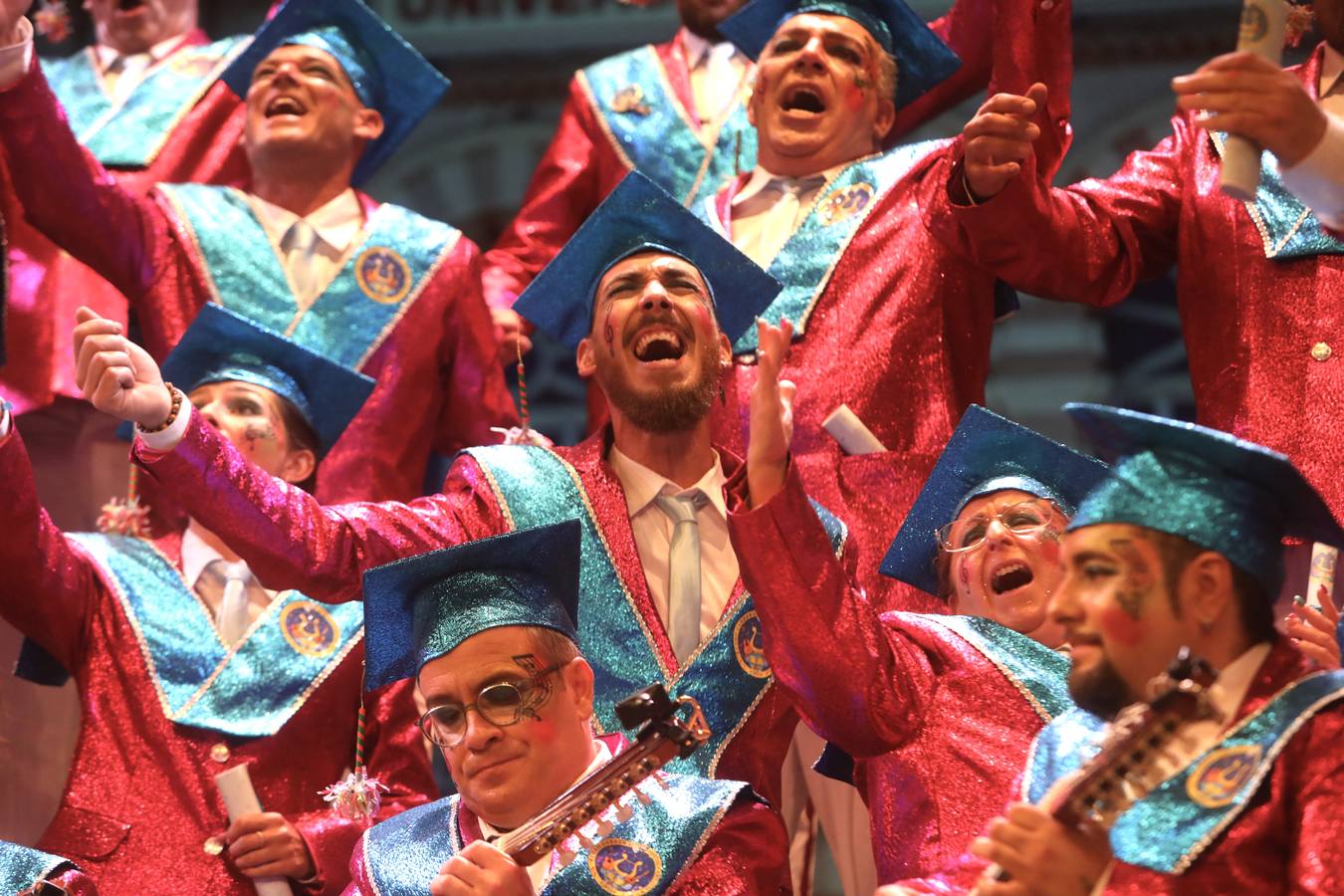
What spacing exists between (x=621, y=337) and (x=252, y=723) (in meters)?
1.04

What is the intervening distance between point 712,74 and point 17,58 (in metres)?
1.80

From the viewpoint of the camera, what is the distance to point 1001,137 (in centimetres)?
432

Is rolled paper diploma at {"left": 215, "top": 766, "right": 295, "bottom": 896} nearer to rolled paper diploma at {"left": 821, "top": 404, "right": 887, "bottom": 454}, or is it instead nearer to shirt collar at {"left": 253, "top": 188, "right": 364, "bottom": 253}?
rolled paper diploma at {"left": 821, "top": 404, "right": 887, "bottom": 454}

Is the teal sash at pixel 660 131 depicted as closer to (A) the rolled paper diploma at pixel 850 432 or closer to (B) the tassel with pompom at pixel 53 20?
(A) the rolled paper diploma at pixel 850 432

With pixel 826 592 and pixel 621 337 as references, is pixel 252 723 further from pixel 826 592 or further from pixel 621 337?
pixel 826 592

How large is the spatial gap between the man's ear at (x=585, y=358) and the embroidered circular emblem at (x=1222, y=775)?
6.58ft

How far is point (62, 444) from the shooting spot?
555 cm

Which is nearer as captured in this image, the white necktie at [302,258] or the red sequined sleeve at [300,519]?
the red sequined sleeve at [300,519]

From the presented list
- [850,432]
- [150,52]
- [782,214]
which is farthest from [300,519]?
[150,52]

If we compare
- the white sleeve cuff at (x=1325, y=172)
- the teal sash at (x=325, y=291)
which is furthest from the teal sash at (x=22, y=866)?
the white sleeve cuff at (x=1325, y=172)

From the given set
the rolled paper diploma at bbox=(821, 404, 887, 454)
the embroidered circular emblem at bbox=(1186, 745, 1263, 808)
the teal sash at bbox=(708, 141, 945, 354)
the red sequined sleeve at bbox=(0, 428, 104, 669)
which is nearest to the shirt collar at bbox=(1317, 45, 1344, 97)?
the teal sash at bbox=(708, 141, 945, 354)

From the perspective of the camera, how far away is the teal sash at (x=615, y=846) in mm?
3750

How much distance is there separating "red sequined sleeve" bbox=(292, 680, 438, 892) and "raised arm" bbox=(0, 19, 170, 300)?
1318mm

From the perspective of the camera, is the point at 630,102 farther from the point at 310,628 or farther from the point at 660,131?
the point at 310,628
